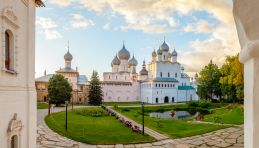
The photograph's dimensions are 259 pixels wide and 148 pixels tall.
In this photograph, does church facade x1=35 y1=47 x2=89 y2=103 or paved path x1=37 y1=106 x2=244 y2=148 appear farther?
church facade x1=35 y1=47 x2=89 y2=103

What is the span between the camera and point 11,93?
6.32 m

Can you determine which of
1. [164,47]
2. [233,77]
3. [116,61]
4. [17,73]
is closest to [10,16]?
[17,73]

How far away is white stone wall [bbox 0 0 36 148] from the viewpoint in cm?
594

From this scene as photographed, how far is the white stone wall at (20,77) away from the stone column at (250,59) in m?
5.87

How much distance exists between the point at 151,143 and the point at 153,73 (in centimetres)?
4139

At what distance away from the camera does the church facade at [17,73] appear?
5.95 metres

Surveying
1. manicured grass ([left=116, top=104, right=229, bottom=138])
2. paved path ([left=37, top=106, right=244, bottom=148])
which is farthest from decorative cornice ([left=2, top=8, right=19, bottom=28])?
manicured grass ([left=116, top=104, right=229, bottom=138])

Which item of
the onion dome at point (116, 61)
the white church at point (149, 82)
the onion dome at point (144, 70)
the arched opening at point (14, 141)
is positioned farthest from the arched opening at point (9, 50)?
the onion dome at point (144, 70)

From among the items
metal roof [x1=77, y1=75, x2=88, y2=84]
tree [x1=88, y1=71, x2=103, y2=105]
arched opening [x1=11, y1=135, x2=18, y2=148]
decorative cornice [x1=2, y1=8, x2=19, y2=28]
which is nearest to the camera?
decorative cornice [x1=2, y1=8, x2=19, y2=28]

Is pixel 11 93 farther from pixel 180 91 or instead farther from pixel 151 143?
pixel 180 91

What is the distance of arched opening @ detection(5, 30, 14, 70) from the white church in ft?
132

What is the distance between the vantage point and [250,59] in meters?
1.00

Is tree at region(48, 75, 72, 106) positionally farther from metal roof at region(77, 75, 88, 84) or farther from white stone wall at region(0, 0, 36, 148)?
white stone wall at region(0, 0, 36, 148)

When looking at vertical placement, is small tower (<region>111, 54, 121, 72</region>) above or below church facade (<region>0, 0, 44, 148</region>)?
above
